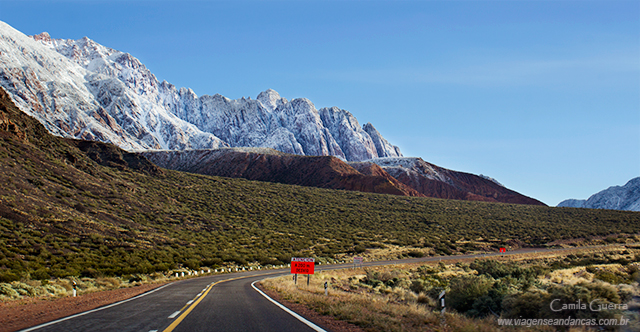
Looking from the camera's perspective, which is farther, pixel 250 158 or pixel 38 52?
pixel 38 52

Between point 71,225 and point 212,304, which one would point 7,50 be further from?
point 212,304

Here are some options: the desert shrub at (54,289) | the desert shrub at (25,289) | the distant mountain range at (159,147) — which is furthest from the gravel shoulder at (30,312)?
the distant mountain range at (159,147)

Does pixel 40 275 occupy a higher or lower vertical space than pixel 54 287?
higher

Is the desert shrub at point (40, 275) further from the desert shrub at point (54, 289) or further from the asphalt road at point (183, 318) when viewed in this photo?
the asphalt road at point (183, 318)

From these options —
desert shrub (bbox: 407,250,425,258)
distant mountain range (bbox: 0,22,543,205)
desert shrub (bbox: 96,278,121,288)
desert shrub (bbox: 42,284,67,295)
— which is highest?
distant mountain range (bbox: 0,22,543,205)

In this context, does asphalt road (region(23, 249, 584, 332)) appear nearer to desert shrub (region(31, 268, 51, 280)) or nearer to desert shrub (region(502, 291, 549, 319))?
desert shrub (region(502, 291, 549, 319))

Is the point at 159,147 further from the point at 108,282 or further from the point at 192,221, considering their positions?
the point at 108,282

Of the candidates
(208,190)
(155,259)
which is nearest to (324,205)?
(208,190)

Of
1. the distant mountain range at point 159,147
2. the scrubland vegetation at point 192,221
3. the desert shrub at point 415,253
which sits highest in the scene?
the distant mountain range at point 159,147

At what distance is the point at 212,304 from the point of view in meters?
12.5

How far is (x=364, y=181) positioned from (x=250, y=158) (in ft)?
147

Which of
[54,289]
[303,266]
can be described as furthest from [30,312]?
[303,266]

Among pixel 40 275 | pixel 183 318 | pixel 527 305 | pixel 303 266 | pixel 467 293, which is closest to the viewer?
pixel 183 318

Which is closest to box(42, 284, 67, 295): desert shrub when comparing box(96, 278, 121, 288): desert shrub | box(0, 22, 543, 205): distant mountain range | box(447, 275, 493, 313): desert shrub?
box(96, 278, 121, 288): desert shrub
